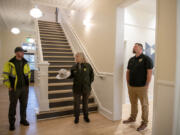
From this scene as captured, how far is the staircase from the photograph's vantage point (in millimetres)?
3045

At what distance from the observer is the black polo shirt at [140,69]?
7.76ft

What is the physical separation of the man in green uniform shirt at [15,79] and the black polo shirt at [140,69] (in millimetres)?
1992

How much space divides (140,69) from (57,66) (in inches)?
103

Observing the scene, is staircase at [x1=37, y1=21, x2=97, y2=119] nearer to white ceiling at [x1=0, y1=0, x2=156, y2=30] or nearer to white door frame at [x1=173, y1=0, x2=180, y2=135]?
white ceiling at [x1=0, y1=0, x2=156, y2=30]

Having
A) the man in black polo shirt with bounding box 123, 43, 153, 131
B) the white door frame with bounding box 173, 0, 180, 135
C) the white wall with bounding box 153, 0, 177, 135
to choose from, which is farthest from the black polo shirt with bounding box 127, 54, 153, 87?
the white door frame with bounding box 173, 0, 180, 135

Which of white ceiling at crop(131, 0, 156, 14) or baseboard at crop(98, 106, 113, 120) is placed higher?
white ceiling at crop(131, 0, 156, 14)

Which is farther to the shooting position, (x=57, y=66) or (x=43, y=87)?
(x=57, y=66)

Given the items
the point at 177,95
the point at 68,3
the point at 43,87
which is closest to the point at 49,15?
the point at 68,3

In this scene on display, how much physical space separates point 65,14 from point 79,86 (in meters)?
4.72

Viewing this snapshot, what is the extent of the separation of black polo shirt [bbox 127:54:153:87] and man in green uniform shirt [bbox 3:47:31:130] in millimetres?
1992

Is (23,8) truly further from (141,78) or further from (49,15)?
(141,78)

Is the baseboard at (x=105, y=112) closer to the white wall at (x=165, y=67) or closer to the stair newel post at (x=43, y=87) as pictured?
the white wall at (x=165, y=67)

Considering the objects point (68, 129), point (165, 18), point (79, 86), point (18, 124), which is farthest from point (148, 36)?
point (18, 124)

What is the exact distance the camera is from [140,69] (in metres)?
2.42
